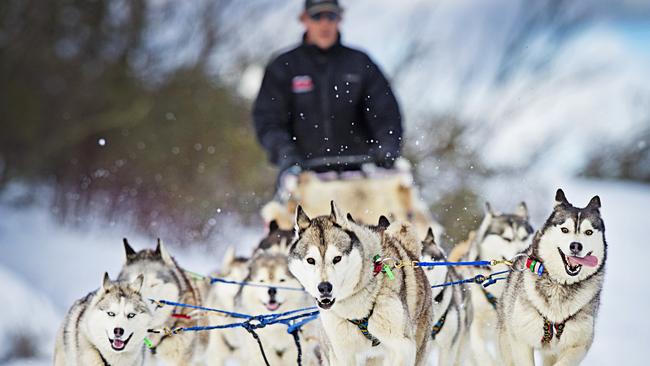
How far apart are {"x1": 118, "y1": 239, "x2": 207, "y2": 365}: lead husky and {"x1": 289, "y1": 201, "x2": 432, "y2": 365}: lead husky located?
1287mm

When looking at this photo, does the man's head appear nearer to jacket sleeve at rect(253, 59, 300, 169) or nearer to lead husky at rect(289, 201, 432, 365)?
jacket sleeve at rect(253, 59, 300, 169)

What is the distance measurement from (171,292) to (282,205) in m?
1.23

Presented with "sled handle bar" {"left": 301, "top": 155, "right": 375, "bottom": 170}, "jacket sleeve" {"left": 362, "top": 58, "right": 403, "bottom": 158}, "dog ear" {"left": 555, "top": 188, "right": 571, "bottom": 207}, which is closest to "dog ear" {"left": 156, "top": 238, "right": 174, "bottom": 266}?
"sled handle bar" {"left": 301, "top": 155, "right": 375, "bottom": 170}

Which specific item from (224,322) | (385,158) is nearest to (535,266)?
(224,322)

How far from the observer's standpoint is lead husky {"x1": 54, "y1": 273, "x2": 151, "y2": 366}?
3.91m

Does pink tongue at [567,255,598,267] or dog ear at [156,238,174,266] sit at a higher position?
dog ear at [156,238,174,266]

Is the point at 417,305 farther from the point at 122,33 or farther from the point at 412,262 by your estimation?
the point at 122,33

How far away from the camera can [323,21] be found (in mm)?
6520

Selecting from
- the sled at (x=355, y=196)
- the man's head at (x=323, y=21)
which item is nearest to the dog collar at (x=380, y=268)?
the sled at (x=355, y=196)

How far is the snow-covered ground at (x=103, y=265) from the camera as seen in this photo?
7440 mm

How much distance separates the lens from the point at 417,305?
3887 mm

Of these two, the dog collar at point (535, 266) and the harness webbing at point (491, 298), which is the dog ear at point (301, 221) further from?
the harness webbing at point (491, 298)

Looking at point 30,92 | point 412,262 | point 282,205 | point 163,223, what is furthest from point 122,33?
point 412,262

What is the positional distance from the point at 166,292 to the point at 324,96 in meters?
2.20
